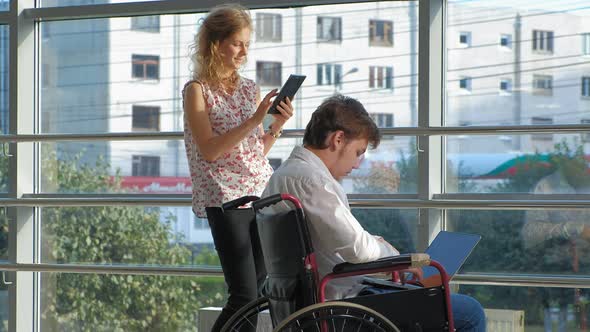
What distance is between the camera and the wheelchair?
221 cm

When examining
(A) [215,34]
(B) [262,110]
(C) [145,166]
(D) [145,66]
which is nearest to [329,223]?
(B) [262,110]

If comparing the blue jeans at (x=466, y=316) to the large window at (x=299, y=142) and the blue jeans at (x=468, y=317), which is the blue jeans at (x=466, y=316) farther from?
the large window at (x=299, y=142)

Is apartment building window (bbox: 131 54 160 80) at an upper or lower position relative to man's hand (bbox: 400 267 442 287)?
upper

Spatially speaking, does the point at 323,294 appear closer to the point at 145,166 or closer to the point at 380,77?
the point at 380,77

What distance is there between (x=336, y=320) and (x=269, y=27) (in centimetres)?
190

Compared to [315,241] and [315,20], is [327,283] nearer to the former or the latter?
[315,241]

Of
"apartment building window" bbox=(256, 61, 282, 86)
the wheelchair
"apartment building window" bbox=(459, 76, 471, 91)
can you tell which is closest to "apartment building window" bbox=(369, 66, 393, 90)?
"apartment building window" bbox=(459, 76, 471, 91)

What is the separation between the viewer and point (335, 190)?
2400 mm

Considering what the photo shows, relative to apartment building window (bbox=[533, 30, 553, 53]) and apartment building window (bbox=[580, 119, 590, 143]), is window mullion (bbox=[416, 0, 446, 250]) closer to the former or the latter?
apartment building window (bbox=[533, 30, 553, 53])

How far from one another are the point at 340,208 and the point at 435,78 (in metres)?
1.26

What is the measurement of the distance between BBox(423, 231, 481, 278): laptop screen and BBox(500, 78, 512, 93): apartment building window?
1003 millimetres

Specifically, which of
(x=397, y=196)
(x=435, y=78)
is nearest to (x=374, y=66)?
(x=435, y=78)

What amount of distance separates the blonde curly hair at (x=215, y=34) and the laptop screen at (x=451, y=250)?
927 millimetres

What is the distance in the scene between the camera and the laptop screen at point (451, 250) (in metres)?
2.44
